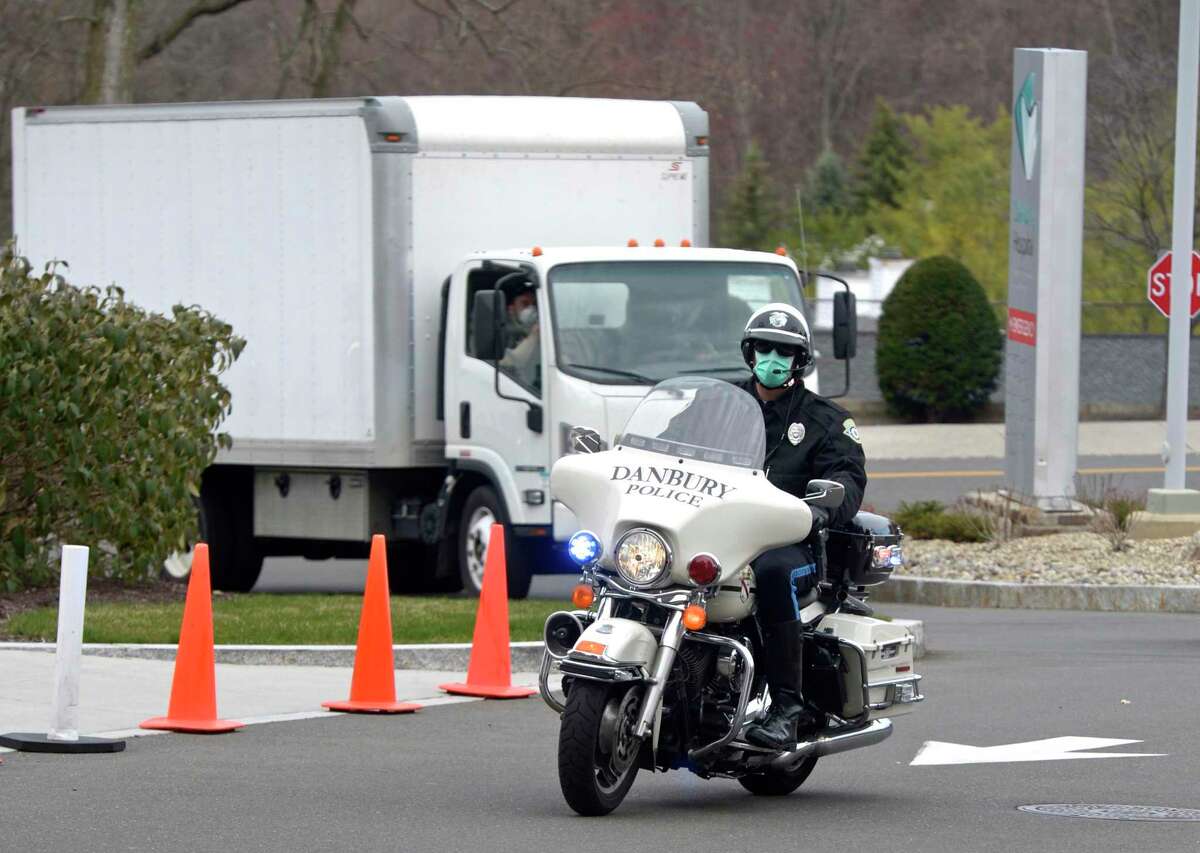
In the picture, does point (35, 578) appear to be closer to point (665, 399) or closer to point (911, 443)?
point (665, 399)

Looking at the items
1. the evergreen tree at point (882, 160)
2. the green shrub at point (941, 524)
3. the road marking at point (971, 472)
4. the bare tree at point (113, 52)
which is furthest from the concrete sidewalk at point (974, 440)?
the evergreen tree at point (882, 160)

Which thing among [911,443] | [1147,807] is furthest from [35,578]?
[911,443]

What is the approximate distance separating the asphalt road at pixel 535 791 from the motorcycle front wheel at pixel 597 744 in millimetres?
112

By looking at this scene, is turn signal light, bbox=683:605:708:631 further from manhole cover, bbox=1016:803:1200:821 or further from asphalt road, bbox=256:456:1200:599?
asphalt road, bbox=256:456:1200:599

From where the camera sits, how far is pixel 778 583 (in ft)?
26.5

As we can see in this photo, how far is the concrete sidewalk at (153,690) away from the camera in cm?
1038

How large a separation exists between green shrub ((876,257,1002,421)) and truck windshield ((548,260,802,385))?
18.3 meters

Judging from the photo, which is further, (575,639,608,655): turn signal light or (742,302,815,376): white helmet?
(742,302,815,376): white helmet

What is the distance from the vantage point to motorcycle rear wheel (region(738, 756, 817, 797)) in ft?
28.7

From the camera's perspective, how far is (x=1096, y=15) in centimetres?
6638

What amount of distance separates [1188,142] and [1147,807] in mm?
11411

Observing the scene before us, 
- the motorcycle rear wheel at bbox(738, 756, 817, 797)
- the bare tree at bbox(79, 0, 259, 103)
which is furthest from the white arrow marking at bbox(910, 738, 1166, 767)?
the bare tree at bbox(79, 0, 259, 103)

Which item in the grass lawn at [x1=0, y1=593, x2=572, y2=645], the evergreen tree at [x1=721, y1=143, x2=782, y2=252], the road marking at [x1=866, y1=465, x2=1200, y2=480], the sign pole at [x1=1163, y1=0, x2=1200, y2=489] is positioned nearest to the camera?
the grass lawn at [x1=0, y1=593, x2=572, y2=645]

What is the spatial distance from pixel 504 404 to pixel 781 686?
25.9 ft
